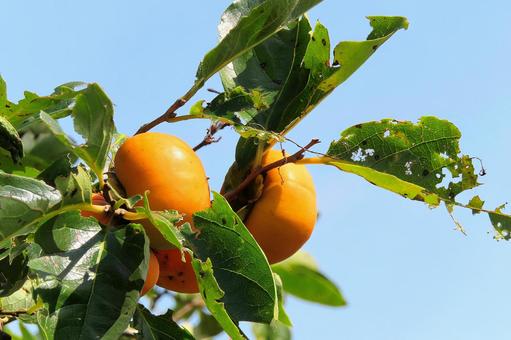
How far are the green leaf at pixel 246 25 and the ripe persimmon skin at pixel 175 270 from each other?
16.2 inches

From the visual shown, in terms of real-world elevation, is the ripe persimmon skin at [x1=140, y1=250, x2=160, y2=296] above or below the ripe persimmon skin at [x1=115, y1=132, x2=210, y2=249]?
below

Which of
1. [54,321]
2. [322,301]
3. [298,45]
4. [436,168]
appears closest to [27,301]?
[54,321]

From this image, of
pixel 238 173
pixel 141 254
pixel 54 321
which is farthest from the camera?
pixel 238 173

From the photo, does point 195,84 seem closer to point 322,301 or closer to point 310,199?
point 310,199

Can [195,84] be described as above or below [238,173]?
above

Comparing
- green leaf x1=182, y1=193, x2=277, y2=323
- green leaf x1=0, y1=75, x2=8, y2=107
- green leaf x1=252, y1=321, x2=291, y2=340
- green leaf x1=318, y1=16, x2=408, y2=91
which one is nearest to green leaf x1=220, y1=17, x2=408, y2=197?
green leaf x1=318, y1=16, x2=408, y2=91

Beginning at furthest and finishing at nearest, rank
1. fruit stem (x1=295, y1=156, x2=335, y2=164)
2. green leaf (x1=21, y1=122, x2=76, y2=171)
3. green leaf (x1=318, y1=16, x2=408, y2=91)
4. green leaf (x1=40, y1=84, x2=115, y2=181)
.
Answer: green leaf (x1=21, y1=122, x2=76, y2=171)
fruit stem (x1=295, y1=156, x2=335, y2=164)
green leaf (x1=318, y1=16, x2=408, y2=91)
green leaf (x1=40, y1=84, x2=115, y2=181)

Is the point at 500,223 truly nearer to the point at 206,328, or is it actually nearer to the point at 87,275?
the point at 87,275

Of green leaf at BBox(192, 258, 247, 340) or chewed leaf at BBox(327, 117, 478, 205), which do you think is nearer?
green leaf at BBox(192, 258, 247, 340)

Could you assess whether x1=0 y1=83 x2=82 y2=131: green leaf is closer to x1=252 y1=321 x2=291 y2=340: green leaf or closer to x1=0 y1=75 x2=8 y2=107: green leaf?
x1=0 y1=75 x2=8 y2=107: green leaf

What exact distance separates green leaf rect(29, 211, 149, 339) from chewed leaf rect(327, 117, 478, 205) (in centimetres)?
60

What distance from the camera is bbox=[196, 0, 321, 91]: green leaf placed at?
1.89 meters

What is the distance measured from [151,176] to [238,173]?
0.36 m

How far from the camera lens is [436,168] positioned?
219 cm
